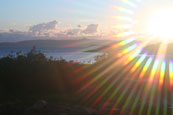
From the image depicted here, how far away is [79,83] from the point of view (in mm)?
12156

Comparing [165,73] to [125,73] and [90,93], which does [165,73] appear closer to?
[125,73]

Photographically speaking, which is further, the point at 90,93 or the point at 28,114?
the point at 90,93

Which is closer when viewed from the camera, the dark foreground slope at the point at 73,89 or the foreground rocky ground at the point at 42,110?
the foreground rocky ground at the point at 42,110

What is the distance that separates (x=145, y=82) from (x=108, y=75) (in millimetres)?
1828

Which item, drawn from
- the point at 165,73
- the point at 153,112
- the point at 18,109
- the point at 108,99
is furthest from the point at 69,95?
the point at 165,73

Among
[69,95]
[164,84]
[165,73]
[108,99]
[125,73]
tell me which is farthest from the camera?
[125,73]

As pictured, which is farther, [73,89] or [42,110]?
→ [73,89]

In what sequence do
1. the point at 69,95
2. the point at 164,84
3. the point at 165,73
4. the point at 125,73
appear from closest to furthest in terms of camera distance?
the point at 69,95 → the point at 164,84 → the point at 165,73 → the point at 125,73

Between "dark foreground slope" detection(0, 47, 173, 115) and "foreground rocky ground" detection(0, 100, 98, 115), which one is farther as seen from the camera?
"dark foreground slope" detection(0, 47, 173, 115)

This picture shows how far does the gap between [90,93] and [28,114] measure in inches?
135

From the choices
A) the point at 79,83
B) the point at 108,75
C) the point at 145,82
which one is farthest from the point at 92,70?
the point at 145,82

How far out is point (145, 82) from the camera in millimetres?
12523

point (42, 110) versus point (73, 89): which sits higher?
point (42, 110)

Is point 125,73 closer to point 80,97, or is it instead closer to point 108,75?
point 108,75
